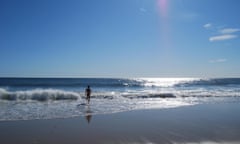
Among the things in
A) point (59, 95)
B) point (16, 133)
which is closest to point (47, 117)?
point (16, 133)

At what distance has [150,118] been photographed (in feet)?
47.7

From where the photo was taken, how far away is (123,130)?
37.1ft

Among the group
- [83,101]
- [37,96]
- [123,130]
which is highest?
[37,96]

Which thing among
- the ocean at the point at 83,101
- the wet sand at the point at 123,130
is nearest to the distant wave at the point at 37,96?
the ocean at the point at 83,101

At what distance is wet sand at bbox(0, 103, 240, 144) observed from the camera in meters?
9.62

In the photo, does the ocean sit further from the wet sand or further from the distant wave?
the wet sand

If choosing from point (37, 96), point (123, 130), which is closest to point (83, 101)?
point (37, 96)

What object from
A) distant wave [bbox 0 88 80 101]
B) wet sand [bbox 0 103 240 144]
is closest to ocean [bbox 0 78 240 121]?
distant wave [bbox 0 88 80 101]

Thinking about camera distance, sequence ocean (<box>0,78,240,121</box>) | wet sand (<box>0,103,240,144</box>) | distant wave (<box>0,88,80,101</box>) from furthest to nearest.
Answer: distant wave (<box>0,88,80,101</box>)
ocean (<box>0,78,240,121</box>)
wet sand (<box>0,103,240,144</box>)

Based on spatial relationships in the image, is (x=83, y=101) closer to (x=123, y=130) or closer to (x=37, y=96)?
(x=37, y=96)

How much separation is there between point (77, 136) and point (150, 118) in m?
5.40

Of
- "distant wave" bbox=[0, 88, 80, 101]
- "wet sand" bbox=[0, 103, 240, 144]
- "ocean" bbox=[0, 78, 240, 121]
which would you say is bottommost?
"wet sand" bbox=[0, 103, 240, 144]

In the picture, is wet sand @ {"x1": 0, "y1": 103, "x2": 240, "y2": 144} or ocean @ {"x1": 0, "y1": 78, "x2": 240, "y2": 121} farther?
ocean @ {"x1": 0, "y1": 78, "x2": 240, "y2": 121}

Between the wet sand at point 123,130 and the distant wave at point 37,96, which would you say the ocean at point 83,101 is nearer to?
the distant wave at point 37,96
